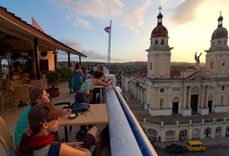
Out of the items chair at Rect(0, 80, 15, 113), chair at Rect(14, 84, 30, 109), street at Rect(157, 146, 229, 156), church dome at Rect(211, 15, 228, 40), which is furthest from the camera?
church dome at Rect(211, 15, 228, 40)

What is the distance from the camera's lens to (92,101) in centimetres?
506

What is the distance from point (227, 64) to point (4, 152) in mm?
39829

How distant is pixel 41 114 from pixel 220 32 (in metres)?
39.3

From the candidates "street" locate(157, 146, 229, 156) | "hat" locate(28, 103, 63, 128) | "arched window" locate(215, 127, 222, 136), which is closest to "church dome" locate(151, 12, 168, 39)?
"arched window" locate(215, 127, 222, 136)

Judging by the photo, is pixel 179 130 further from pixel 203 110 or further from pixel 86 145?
pixel 86 145

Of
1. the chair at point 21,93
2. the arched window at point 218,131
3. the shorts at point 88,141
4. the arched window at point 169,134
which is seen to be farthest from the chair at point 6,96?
the arched window at point 218,131

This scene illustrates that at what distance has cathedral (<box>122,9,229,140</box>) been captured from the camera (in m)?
31.6

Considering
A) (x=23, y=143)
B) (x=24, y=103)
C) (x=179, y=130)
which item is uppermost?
(x=23, y=143)

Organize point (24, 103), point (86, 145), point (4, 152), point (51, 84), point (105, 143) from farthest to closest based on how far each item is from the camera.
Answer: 1. point (51, 84)
2. point (24, 103)
3. point (105, 143)
4. point (86, 145)
5. point (4, 152)

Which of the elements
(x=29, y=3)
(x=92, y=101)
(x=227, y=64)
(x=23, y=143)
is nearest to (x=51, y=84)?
(x=29, y=3)

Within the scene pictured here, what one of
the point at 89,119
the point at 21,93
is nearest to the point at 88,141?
the point at 89,119

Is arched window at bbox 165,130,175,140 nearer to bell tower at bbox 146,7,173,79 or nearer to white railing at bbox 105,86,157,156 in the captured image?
bell tower at bbox 146,7,173,79

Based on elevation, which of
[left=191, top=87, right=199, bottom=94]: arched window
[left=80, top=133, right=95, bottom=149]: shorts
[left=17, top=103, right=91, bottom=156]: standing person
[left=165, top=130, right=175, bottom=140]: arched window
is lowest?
[left=165, top=130, right=175, bottom=140]: arched window

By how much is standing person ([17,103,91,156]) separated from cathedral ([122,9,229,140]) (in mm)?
30322
